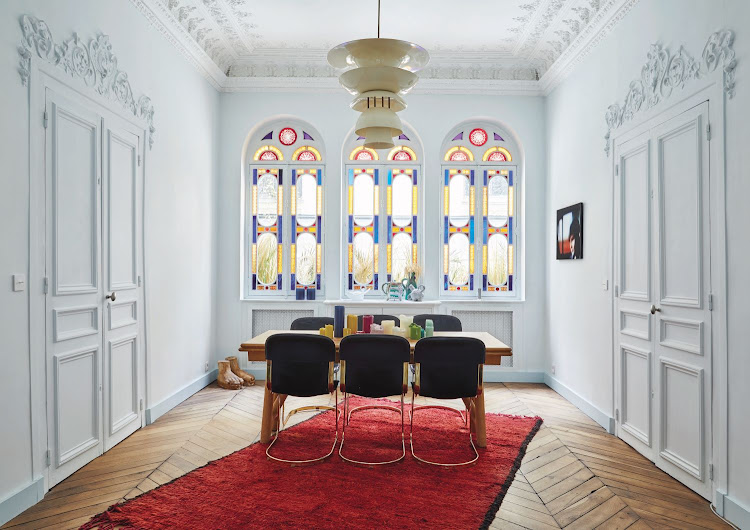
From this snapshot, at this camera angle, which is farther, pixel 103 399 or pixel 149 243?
pixel 149 243

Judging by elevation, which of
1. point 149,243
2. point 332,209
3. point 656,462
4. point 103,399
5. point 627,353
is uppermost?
point 332,209

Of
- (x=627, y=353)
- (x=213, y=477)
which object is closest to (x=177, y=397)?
(x=213, y=477)

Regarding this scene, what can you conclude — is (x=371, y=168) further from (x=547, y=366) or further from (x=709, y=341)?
(x=709, y=341)

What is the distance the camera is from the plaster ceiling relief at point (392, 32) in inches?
208

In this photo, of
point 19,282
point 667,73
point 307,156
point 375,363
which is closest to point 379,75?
point 375,363

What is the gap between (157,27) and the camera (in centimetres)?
497

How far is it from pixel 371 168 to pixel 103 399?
4.32m

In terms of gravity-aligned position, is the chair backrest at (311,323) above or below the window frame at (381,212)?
below

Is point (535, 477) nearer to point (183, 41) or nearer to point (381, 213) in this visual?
point (381, 213)

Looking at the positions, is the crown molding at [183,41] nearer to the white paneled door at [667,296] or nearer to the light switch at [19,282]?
the light switch at [19,282]

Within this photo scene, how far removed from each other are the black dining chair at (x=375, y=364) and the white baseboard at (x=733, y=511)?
2015 millimetres

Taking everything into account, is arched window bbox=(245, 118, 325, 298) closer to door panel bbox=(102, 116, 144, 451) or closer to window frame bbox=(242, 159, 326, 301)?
window frame bbox=(242, 159, 326, 301)

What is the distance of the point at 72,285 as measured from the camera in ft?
12.1

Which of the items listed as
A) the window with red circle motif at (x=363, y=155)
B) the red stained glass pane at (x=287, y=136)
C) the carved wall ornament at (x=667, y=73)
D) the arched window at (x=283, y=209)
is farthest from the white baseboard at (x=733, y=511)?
the red stained glass pane at (x=287, y=136)
